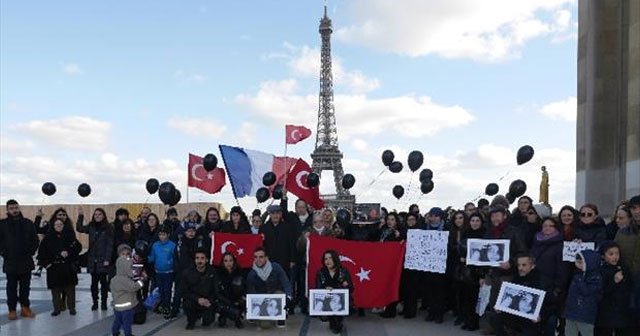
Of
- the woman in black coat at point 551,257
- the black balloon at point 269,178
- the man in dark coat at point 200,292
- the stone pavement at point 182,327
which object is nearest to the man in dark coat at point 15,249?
the stone pavement at point 182,327

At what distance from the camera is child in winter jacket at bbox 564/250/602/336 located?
282 inches

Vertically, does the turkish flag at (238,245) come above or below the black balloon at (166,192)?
below

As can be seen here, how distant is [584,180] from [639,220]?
11.5 metres

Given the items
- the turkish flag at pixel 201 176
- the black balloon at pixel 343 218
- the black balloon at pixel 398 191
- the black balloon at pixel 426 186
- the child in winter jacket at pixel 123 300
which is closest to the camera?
the child in winter jacket at pixel 123 300

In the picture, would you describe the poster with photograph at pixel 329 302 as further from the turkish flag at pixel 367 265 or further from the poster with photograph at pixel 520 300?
the poster with photograph at pixel 520 300

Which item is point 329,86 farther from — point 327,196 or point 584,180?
point 584,180

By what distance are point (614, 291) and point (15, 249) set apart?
29.0 ft

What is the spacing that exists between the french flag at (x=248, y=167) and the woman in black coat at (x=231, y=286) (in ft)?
21.8

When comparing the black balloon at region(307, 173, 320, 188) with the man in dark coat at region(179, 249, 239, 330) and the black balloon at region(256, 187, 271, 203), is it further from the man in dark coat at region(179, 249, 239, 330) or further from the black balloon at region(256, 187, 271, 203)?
the man in dark coat at region(179, 249, 239, 330)

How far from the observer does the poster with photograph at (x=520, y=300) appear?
7461 millimetres

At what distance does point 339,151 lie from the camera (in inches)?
2778

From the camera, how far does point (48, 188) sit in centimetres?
1695

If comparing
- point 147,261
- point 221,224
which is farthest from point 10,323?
point 221,224

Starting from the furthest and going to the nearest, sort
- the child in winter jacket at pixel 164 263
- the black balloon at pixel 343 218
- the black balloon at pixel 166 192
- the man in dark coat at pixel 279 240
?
the black balloon at pixel 166 192 < the black balloon at pixel 343 218 < the man in dark coat at pixel 279 240 < the child in winter jacket at pixel 164 263
